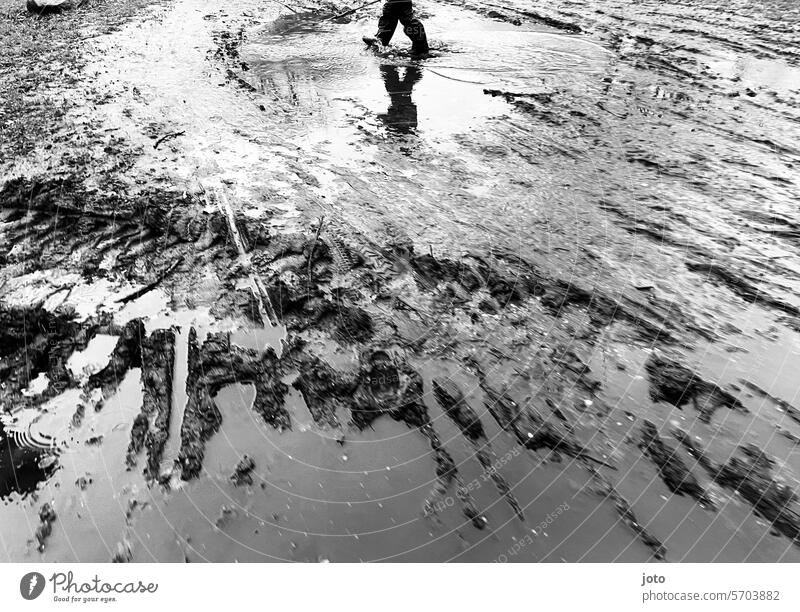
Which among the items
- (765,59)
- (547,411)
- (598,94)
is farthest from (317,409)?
(765,59)

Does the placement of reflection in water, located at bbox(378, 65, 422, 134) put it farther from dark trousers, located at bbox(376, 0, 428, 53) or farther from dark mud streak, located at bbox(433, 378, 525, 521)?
dark mud streak, located at bbox(433, 378, 525, 521)

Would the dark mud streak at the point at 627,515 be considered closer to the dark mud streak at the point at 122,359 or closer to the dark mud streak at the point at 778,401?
the dark mud streak at the point at 778,401

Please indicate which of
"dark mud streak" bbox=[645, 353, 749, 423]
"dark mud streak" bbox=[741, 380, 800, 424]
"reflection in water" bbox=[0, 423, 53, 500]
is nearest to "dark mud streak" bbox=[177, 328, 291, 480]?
"reflection in water" bbox=[0, 423, 53, 500]

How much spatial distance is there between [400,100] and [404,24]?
1.84 metres

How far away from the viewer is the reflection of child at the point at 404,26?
5656 mm

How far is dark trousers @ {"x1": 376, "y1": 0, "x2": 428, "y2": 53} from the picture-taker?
565cm

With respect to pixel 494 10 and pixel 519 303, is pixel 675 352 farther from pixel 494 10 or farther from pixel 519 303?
pixel 494 10

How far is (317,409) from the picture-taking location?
7.10 ft

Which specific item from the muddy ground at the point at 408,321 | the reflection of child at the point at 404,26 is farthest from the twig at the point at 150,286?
the reflection of child at the point at 404,26

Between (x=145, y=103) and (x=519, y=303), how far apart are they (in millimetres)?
4112

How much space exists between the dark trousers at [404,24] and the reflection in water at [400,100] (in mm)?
553
